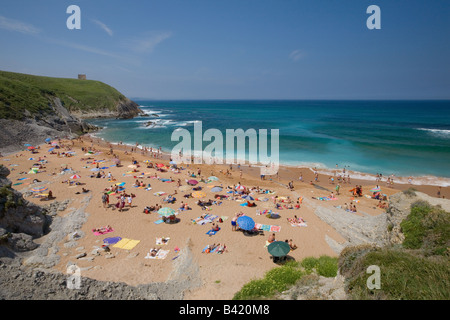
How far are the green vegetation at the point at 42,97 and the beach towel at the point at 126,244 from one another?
1462 inches

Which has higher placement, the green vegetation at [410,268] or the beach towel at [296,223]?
the green vegetation at [410,268]

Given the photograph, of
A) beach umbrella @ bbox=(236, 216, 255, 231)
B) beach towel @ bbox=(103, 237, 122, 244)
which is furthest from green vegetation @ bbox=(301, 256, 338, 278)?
beach towel @ bbox=(103, 237, 122, 244)

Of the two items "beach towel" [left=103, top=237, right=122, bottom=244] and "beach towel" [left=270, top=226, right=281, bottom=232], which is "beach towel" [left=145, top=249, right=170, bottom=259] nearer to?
"beach towel" [left=103, top=237, right=122, bottom=244]

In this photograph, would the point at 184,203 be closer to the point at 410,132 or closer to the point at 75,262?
the point at 75,262

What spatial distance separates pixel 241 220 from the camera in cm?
1448

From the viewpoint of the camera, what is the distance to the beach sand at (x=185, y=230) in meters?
10.8

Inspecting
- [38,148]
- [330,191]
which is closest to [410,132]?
[330,191]

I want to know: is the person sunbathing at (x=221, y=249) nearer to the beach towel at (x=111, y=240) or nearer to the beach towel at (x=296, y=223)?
the beach towel at (x=296, y=223)

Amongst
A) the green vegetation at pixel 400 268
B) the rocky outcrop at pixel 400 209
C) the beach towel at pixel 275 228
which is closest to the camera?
the green vegetation at pixel 400 268

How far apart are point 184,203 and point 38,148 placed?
29.6 metres

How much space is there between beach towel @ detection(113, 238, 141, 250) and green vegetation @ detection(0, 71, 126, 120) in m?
37.1

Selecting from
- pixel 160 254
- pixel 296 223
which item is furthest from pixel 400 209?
pixel 160 254

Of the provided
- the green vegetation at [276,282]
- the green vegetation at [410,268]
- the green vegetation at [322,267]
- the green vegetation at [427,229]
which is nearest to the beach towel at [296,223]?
the green vegetation at [322,267]

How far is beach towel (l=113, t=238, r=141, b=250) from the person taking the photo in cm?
1295
